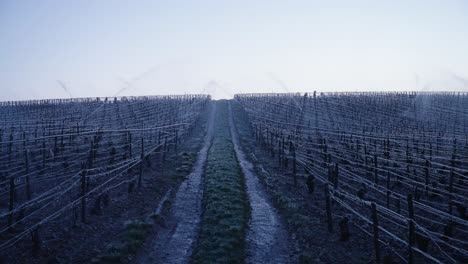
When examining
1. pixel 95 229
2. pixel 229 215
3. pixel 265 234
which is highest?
pixel 229 215

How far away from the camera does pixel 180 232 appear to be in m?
11.2

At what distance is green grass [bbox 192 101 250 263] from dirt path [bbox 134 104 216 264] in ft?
0.96

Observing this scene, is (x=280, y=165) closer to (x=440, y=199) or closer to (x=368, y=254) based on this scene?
(x=440, y=199)

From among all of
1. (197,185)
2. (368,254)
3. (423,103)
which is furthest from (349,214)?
(423,103)

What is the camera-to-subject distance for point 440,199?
14.2 metres

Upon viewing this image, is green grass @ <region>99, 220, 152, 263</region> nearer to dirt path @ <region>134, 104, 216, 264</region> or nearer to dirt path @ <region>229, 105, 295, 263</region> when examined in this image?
dirt path @ <region>134, 104, 216, 264</region>

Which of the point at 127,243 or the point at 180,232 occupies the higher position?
the point at 127,243

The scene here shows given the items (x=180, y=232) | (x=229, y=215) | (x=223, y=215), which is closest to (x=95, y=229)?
(x=180, y=232)

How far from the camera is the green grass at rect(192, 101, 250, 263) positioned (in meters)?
9.41

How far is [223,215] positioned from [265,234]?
5.60ft

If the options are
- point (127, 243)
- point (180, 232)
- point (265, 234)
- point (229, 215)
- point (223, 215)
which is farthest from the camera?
point (229, 215)

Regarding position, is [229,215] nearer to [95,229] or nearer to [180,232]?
[180,232]

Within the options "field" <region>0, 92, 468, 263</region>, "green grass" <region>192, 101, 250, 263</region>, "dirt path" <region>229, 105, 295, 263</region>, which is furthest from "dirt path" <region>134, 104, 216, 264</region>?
"dirt path" <region>229, 105, 295, 263</region>

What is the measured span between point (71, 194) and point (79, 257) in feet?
19.5
